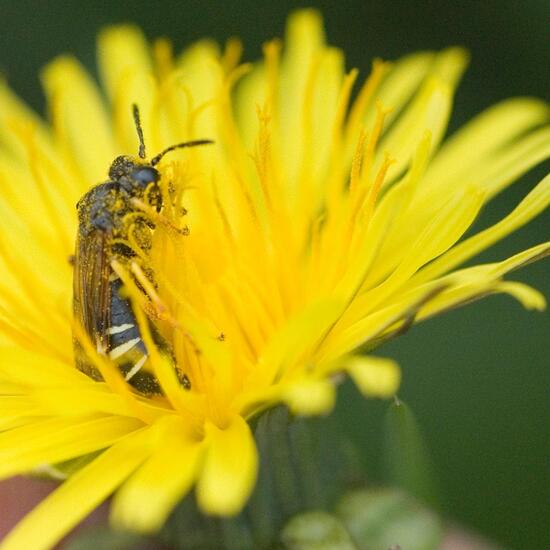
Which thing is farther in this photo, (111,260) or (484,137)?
(484,137)

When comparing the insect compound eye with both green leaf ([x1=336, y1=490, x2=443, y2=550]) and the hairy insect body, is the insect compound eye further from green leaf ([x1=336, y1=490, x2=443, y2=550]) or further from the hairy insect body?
green leaf ([x1=336, y1=490, x2=443, y2=550])

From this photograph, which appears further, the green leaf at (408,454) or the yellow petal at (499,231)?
the yellow petal at (499,231)

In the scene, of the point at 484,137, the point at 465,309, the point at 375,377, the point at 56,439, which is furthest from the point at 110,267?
the point at 465,309

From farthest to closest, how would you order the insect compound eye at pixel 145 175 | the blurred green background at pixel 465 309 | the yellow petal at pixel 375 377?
the blurred green background at pixel 465 309
the insect compound eye at pixel 145 175
the yellow petal at pixel 375 377

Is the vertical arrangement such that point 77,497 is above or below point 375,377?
below

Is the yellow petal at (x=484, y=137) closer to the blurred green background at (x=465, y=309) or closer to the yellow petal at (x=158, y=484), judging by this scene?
the blurred green background at (x=465, y=309)

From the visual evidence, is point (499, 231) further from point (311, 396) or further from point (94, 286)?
point (94, 286)

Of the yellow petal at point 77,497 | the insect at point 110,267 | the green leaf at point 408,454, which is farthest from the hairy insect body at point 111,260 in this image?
the green leaf at point 408,454
